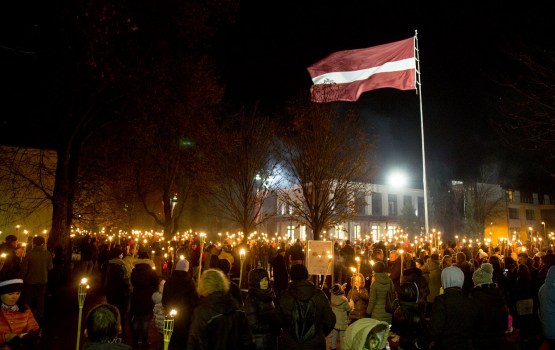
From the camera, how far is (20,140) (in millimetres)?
19391

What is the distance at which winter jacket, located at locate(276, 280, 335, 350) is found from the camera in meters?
5.06

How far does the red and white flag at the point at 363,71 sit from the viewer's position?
1617 cm

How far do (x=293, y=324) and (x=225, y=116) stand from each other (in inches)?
776

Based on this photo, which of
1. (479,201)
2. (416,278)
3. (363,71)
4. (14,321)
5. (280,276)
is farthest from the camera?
(479,201)

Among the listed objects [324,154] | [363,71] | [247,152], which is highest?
[363,71]

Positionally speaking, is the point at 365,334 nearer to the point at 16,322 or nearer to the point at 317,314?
the point at 317,314

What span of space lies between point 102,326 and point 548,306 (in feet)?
20.8

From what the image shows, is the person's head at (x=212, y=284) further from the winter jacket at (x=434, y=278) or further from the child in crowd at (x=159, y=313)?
the winter jacket at (x=434, y=278)

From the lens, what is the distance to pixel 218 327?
4.29 meters

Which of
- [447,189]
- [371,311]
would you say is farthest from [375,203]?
[371,311]

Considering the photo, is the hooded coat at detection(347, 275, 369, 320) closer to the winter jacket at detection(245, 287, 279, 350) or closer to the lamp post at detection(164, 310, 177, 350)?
the winter jacket at detection(245, 287, 279, 350)

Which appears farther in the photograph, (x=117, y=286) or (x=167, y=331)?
(x=117, y=286)

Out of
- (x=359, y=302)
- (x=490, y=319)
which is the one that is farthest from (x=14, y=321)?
(x=359, y=302)

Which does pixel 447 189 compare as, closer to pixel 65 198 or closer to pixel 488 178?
pixel 488 178
